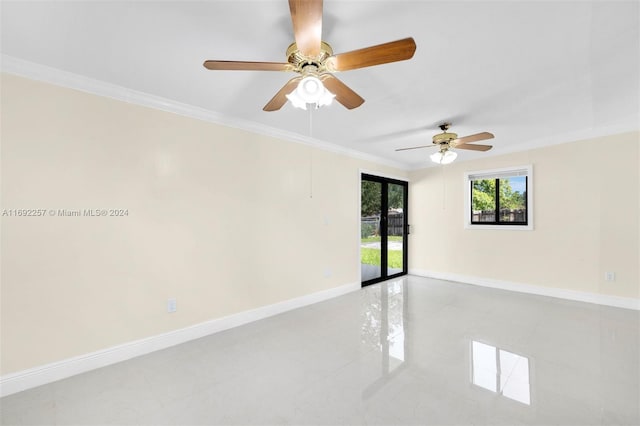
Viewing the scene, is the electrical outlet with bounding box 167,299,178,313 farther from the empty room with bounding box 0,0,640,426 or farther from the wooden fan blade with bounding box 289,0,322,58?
the wooden fan blade with bounding box 289,0,322,58

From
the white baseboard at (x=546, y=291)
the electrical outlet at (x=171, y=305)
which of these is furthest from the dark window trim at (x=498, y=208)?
the electrical outlet at (x=171, y=305)

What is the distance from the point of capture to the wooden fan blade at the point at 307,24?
121 centimetres

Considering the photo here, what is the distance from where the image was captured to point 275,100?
2.04 meters

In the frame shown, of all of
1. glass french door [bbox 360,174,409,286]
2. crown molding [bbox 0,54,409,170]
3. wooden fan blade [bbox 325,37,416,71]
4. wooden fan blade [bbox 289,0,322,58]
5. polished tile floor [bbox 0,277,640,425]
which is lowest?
polished tile floor [bbox 0,277,640,425]

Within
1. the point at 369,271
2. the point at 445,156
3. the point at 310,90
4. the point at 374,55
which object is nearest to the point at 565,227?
the point at 445,156

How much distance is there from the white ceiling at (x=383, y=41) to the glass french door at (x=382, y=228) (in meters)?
2.13

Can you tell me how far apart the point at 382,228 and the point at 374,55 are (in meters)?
3.98

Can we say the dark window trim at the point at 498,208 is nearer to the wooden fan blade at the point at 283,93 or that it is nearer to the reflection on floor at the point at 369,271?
the reflection on floor at the point at 369,271

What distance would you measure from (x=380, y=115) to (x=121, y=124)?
2505 mm

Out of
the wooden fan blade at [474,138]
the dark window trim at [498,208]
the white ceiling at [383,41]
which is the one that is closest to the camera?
the white ceiling at [383,41]

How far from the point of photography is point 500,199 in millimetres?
4676

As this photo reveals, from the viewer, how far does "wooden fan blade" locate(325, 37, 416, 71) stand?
1363mm

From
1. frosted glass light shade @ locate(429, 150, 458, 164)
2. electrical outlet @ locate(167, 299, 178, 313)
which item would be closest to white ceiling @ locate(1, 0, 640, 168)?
frosted glass light shade @ locate(429, 150, 458, 164)

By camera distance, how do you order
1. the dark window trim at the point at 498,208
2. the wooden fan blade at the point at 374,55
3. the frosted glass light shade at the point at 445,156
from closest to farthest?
the wooden fan blade at the point at 374,55 < the frosted glass light shade at the point at 445,156 < the dark window trim at the point at 498,208
